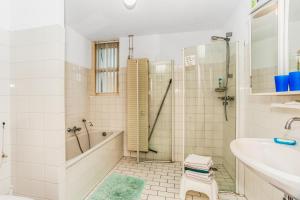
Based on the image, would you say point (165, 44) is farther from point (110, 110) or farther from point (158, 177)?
point (158, 177)

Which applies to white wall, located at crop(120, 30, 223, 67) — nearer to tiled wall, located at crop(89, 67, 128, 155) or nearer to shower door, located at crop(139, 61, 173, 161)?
shower door, located at crop(139, 61, 173, 161)

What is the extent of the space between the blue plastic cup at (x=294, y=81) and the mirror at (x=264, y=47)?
27 centimetres

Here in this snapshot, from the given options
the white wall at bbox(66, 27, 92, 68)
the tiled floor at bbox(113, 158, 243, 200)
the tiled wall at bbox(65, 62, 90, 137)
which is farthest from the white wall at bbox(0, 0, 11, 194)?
the tiled floor at bbox(113, 158, 243, 200)

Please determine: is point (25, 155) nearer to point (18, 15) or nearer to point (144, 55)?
point (18, 15)

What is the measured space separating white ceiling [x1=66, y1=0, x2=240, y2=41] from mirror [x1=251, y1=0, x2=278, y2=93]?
0.70 metres

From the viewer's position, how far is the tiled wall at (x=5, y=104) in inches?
54.9

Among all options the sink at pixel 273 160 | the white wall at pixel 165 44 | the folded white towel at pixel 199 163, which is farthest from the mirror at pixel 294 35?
the white wall at pixel 165 44

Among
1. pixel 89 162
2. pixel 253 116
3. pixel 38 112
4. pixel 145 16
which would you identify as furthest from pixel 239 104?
pixel 38 112

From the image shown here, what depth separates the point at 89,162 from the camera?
193 cm

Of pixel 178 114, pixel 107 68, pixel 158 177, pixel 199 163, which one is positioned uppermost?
pixel 107 68

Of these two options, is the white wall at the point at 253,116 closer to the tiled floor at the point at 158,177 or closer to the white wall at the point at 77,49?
the tiled floor at the point at 158,177

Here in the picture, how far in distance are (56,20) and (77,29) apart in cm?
149

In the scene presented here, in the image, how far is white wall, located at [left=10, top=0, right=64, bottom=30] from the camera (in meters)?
1.35

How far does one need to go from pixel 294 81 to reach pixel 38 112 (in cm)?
202
